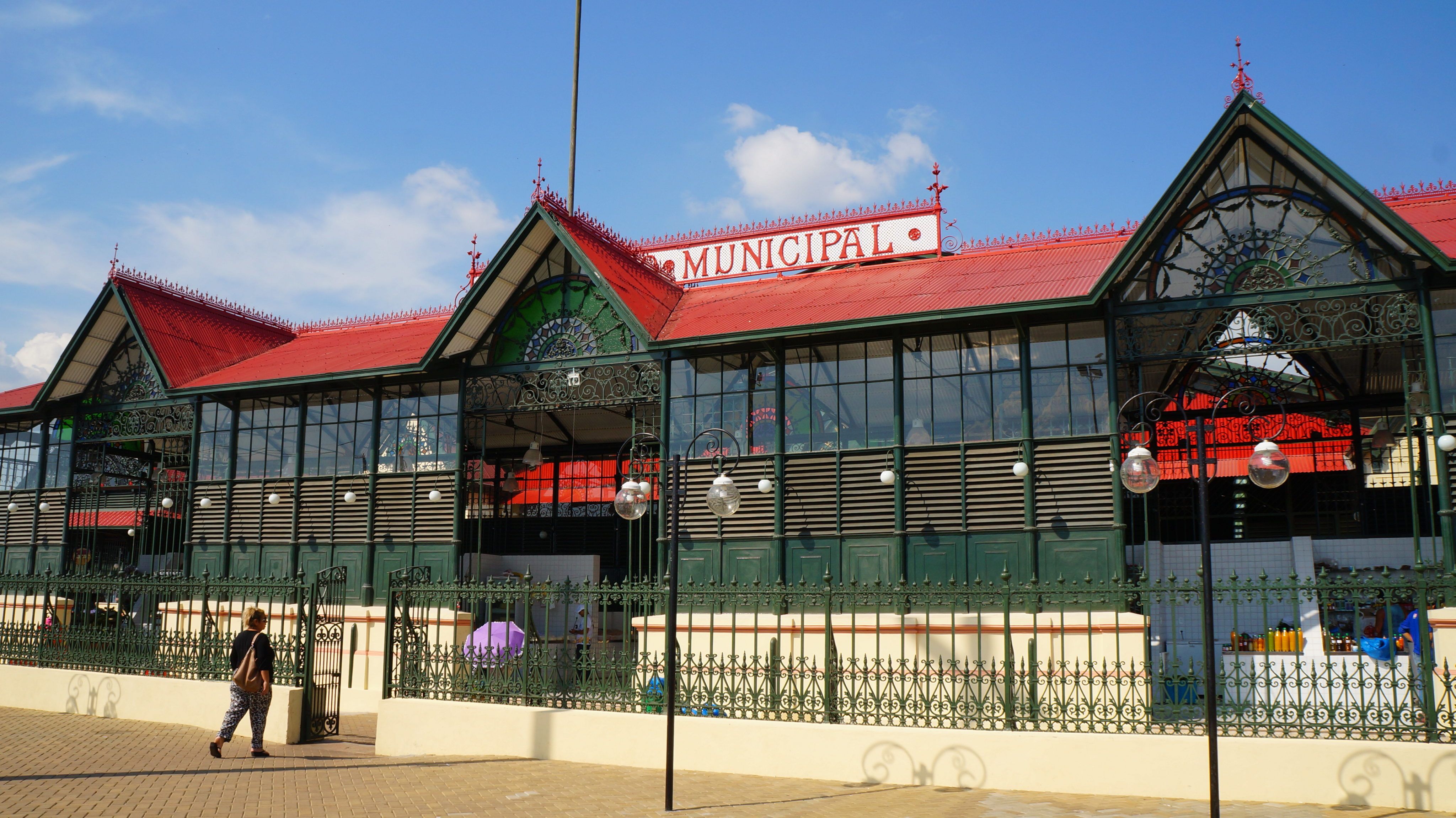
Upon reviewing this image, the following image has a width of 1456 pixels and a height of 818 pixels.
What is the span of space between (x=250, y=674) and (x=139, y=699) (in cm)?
432

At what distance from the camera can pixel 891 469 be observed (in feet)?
54.3

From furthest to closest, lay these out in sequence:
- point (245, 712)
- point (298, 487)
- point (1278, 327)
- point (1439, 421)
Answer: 1. point (298, 487)
2. point (1278, 327)
3. point (1439, 421)
4. point (245, 712)

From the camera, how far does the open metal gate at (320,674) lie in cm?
1385

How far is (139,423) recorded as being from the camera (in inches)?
945

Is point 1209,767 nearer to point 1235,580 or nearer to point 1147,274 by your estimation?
point 1235,580

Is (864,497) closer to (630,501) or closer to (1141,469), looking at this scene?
(630,501)

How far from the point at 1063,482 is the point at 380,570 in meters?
12.7

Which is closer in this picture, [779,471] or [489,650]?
[489,650]

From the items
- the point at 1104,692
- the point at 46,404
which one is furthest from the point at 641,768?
the point at 46,404

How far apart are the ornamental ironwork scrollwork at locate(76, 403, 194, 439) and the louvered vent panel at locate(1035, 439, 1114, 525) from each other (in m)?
17.9

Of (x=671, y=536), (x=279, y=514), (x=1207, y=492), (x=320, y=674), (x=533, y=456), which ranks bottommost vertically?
(x=320, y=674)

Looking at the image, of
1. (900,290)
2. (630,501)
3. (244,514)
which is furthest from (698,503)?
(244,514)

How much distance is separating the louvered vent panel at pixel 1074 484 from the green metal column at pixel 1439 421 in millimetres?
4120

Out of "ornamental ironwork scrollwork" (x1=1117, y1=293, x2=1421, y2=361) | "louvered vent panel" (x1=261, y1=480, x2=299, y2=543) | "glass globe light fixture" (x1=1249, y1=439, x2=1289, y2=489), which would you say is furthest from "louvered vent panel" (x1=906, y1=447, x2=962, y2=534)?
"louvered vent panel" (x1=261, y1=480, x2=299, y2=543)
